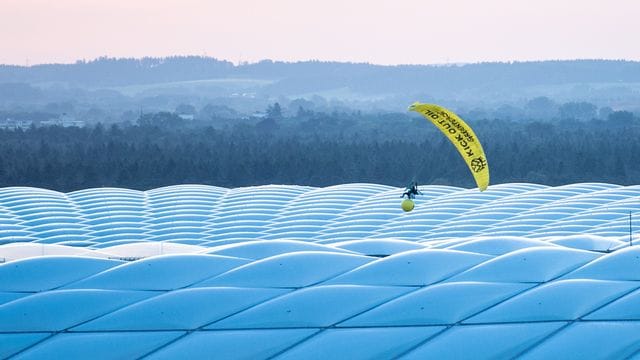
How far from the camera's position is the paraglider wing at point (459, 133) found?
3666 centimetres

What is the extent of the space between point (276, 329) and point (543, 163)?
12592 cm

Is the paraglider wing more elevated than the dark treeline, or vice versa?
the paraglider wing

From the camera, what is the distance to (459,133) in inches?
1469

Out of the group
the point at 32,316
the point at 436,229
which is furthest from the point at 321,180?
the point at 32,316

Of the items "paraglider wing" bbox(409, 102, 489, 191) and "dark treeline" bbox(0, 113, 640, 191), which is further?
"dark treeline" bbox(0, 113, 640, 191)

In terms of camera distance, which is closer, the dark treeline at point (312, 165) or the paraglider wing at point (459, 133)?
A: the paraglider wing at point (459, 133)

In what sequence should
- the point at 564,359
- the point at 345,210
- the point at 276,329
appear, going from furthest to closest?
the point at 345,210 < the point at 276,329 < the point at 564,359

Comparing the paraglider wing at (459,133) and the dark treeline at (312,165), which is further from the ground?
the paraglider wing at (459,133)

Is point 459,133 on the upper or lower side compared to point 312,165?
upper

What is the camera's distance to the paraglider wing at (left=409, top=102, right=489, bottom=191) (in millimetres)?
36656

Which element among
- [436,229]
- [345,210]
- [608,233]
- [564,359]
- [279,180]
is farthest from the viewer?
[279,180]

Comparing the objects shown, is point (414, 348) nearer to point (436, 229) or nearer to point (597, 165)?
point (436, 229)

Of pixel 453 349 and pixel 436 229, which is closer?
pixel 453 349

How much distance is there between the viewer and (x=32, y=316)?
28.4 m
